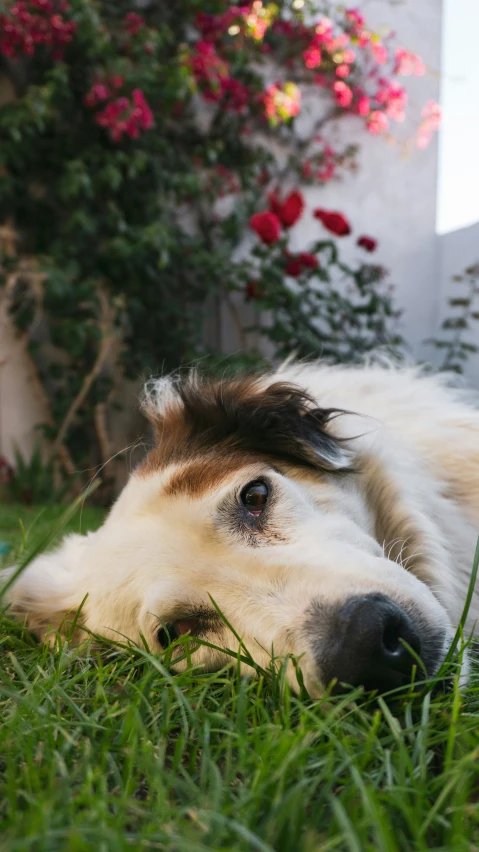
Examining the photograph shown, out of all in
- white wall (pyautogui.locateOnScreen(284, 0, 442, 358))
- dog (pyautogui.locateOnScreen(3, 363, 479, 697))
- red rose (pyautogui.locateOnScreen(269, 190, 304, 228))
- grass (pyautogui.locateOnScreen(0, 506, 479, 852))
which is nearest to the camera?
grass (pyautogui.locateOnScreen(0, 506, 479, 852))

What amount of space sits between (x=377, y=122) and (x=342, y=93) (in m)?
0.47

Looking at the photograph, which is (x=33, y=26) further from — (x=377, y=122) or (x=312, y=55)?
(x=377, y=122)

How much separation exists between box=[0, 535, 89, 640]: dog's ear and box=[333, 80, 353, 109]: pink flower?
5.70m

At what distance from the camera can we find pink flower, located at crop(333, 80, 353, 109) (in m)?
Answer: 6.42

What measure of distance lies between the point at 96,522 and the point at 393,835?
11.6 feet

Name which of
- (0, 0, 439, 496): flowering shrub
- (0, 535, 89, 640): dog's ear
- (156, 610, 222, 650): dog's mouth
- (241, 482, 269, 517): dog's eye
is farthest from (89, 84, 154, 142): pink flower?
(156, 610, 222, 650): dog's mouth

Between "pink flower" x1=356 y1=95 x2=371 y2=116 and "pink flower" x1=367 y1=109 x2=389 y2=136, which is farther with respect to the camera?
"pink flower" x1=367 y1=109 x2=389 y2=136

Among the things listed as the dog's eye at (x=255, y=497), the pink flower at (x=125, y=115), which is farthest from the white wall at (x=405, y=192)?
the dog's eye at (x=255, y=497)

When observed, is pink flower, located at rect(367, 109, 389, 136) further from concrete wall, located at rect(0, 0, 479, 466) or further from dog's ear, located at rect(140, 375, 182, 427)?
dog's ear, located at rect(140, 375, 182, 427)

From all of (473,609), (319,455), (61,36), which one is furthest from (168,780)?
(61,36)

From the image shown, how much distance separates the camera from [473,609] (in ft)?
6.30

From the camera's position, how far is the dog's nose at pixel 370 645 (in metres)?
1.20

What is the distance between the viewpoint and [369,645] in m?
1.20

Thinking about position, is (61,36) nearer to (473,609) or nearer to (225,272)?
(225,272)
